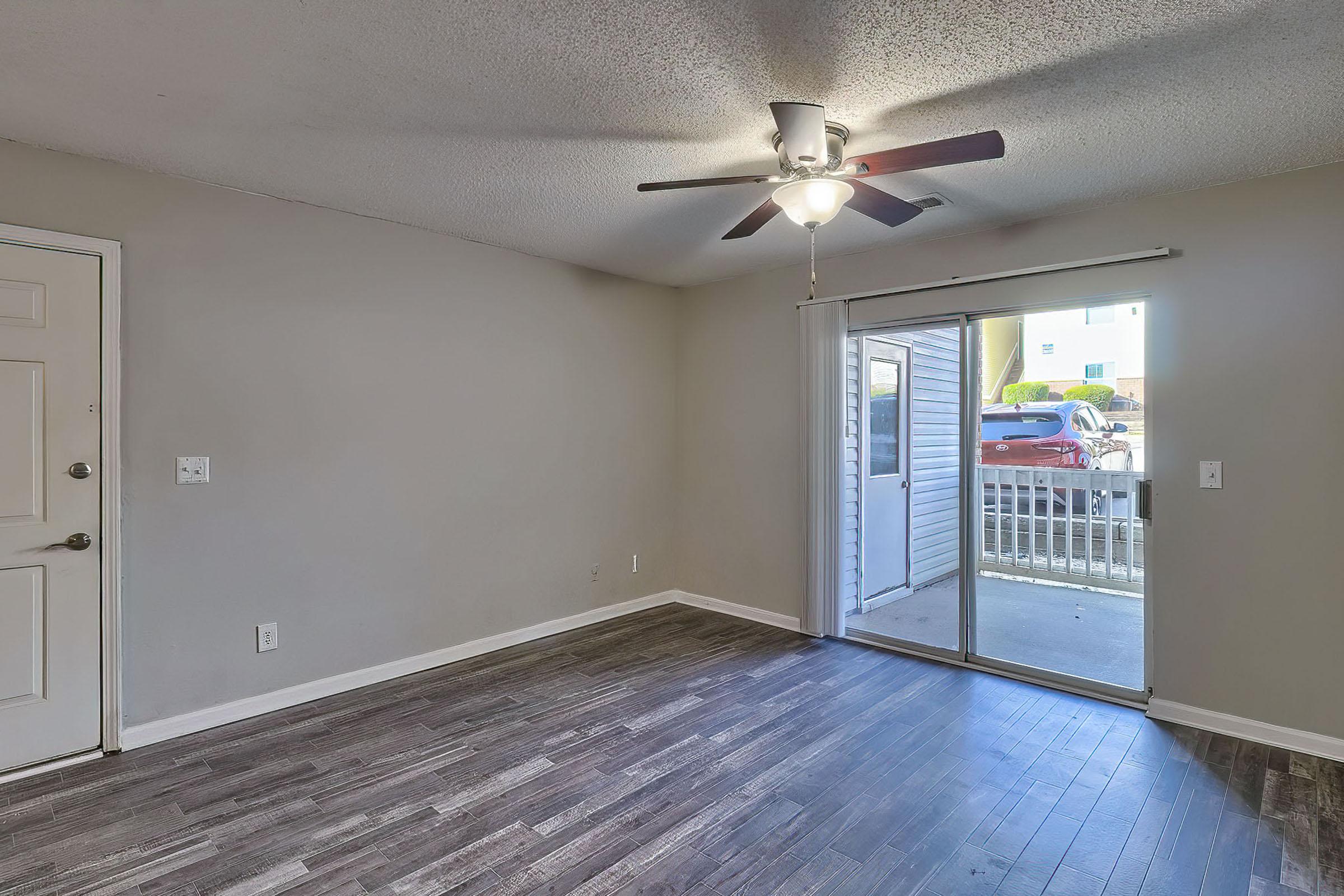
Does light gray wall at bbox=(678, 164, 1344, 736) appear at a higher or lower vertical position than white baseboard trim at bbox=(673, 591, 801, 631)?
higher

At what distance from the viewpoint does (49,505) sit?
8.91 feet

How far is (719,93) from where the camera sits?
2270 mm

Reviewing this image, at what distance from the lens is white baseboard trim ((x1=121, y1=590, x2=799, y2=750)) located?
2977 millimetres

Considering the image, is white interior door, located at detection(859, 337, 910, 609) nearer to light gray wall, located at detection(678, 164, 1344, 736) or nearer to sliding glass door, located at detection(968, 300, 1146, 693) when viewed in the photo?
sliding glass door, located at detection(968, 300, 1146, 693)

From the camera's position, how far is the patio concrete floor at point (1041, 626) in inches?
150

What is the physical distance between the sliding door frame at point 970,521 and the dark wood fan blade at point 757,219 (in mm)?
1581

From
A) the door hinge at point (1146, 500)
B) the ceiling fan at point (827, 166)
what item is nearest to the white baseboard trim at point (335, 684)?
the ceiling fan at point (827, 166)

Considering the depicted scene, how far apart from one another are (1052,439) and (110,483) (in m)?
4.81

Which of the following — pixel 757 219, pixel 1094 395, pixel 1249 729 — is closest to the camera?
pixel 757 219

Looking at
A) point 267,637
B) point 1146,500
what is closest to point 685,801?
point 267,637

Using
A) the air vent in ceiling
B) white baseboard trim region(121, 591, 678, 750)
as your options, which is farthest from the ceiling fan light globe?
white baseboard trim region(121, 591, 678, 750)

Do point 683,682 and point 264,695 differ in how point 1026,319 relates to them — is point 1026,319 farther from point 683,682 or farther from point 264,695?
point 264,695

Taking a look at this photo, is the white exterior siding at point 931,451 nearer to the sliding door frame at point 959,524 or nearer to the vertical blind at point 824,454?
the sliding door frame at point 959,524

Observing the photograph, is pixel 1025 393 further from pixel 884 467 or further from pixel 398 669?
pixel 398 669
